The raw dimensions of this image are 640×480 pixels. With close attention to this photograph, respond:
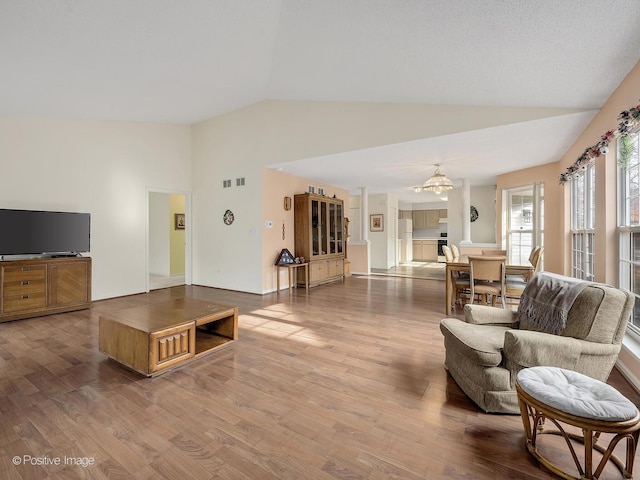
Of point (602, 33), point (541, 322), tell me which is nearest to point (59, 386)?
point (541, 322)

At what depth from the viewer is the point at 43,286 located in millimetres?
3969

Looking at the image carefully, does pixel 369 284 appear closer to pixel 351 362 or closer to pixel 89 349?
pixel 351 362

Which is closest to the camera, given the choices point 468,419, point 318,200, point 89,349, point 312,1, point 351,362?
point 468,419

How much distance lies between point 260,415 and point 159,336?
1.05 m

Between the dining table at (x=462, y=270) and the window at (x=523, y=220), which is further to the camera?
the window at (x=523, y=220)

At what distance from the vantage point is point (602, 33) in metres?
2.04

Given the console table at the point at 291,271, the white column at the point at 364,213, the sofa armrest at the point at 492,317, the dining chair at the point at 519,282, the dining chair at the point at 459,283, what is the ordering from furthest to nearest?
the white column at the point at 364,213, the console table at the point at 291,271, the dining chair at the point at 459,283, the dining chair at the point at 519,282, the sofa armrest at the point at 492,317

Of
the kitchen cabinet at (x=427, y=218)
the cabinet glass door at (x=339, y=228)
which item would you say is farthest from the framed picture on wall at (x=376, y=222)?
the kitchen cabinet at (x=427, y=218)

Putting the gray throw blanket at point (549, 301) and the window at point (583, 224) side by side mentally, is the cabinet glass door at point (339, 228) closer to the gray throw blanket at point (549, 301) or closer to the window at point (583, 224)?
the window at point (583, 224)

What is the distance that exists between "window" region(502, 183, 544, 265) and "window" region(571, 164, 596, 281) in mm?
1079

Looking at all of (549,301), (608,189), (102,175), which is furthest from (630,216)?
(102,175)

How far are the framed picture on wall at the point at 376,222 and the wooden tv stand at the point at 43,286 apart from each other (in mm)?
7097

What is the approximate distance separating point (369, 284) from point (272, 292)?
7.10 feet

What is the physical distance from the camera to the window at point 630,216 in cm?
247
